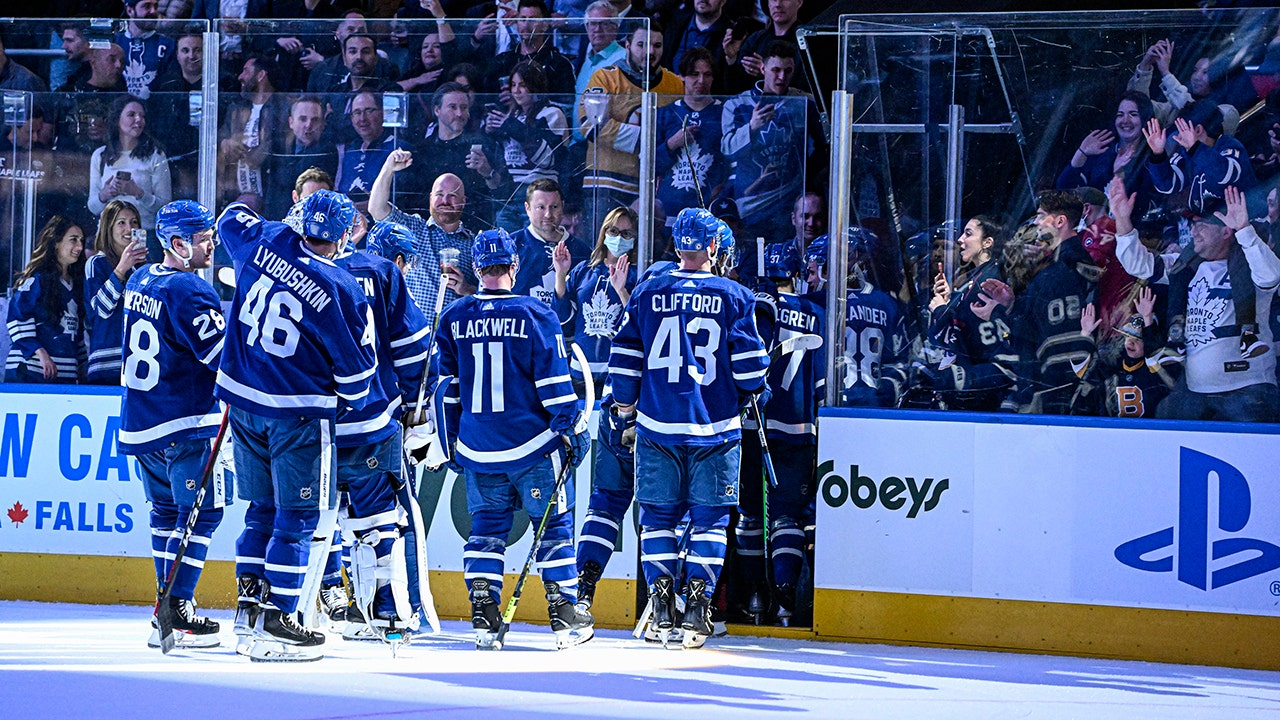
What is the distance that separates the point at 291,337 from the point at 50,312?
2728 mm

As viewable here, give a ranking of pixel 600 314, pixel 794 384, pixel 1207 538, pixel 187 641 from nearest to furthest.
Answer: pixel 187 641 → pixel 1207 538 → pixel 794 384 → pixel 600 314

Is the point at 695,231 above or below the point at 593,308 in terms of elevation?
above

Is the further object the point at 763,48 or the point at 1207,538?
the point at 763,48

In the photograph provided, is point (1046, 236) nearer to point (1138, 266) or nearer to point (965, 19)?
point (1138, 266)

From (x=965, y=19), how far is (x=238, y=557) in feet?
12.0

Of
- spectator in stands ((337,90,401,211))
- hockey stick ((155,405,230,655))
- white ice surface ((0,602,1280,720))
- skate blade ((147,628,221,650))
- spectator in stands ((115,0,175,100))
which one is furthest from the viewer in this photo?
spectator in stands ((115,0,175,100))

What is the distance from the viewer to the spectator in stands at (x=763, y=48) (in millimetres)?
8336

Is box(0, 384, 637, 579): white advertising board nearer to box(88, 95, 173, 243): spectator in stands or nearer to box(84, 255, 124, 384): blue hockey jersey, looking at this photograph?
box(84, 255, 124, 384): blue hockey jersey

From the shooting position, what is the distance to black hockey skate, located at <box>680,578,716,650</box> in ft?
19.9

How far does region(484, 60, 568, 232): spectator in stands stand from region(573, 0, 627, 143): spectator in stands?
12cm

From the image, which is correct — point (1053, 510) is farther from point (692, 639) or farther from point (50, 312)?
point (50, 312)

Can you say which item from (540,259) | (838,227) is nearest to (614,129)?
(540,259)

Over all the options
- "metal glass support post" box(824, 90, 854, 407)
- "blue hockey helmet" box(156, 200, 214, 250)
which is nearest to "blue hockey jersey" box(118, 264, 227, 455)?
"blue hockey helmet" box(156, 200, 214, 250)

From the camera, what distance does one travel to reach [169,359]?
573 centimetres
